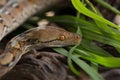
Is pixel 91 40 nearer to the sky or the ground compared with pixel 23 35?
nearer to the ground

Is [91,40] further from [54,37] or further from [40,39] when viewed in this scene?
[40,39]

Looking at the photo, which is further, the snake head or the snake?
the snake head

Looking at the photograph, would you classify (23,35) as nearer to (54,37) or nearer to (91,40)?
(54,37)

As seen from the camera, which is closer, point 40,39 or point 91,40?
point 40,39

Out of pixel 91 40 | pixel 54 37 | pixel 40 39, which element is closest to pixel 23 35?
pixel 40 39

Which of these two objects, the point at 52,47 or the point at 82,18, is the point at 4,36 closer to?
the point at 52,47

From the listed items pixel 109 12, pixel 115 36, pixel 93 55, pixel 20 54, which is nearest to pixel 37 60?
pixel 20 54

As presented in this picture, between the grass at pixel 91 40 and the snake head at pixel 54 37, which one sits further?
the snake head at pixel 54 37
